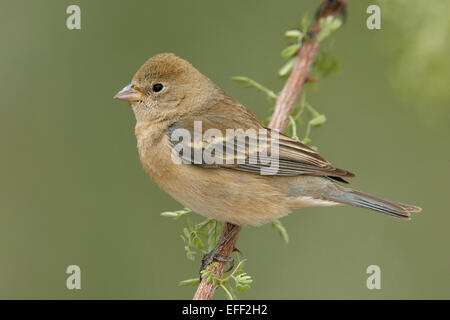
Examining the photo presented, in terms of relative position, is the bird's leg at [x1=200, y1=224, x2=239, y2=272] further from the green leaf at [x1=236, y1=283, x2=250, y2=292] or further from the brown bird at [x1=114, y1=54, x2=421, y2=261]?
the green leaf at [x1=236, y1=283, x2=250, y2=292]

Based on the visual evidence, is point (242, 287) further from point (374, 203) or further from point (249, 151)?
point (374, 203)

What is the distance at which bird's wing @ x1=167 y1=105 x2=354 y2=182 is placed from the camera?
4.73 meters

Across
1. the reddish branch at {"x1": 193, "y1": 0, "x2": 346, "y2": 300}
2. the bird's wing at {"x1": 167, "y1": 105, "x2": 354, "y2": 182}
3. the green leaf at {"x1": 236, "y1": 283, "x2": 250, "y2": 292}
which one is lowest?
the green leaf at {"x1": 236, "y1": 283, "x2": 250, "y2": 292}

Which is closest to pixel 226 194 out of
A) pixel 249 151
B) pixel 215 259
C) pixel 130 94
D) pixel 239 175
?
pixel 239 175

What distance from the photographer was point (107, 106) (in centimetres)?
659

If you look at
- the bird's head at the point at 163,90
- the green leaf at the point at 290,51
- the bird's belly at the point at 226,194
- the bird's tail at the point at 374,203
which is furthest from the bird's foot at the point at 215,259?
the green leaf at the point at 290,51

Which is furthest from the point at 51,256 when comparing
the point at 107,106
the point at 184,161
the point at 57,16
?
the point at 57,16

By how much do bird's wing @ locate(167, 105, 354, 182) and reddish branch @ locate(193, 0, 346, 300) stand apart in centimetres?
18

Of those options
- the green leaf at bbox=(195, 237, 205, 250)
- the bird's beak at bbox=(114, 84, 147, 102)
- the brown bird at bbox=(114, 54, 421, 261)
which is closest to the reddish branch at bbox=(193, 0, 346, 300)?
the brown bird at bbox=(114, 54, 421, 261)

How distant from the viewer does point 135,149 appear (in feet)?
21.5

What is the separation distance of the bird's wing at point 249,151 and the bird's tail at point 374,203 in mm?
173

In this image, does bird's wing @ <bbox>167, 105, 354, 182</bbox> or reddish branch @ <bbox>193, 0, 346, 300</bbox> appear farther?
reddish branch @ <bbox>193, 0, 346, 300</bbox>

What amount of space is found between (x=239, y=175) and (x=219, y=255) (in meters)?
0.68

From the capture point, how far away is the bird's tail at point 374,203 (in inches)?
181
